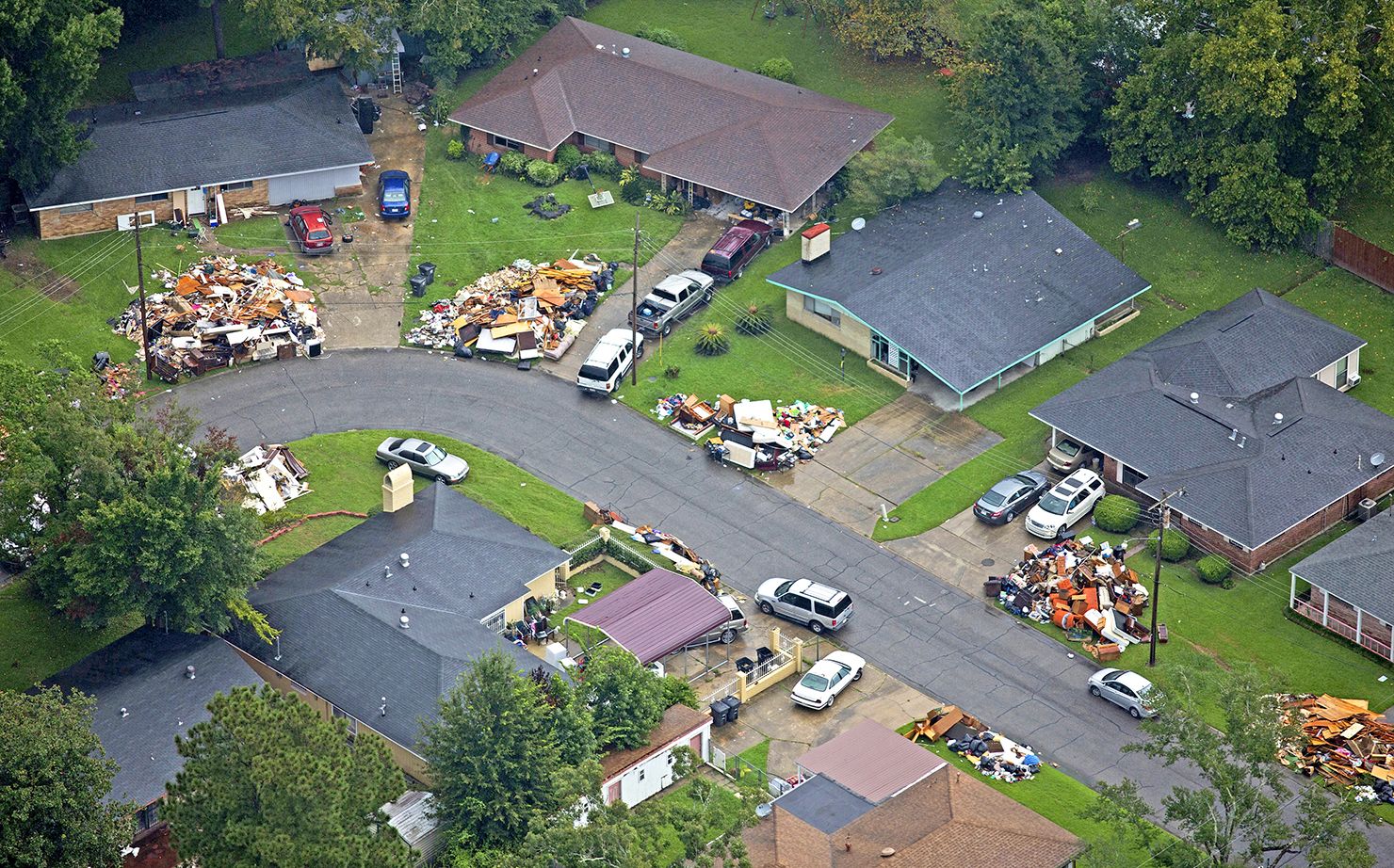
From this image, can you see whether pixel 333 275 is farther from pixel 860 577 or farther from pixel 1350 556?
pixel 1350 556

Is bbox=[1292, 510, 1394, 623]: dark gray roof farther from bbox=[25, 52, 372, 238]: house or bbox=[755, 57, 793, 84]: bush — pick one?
bbox=[25, 52, 372, 238]: house

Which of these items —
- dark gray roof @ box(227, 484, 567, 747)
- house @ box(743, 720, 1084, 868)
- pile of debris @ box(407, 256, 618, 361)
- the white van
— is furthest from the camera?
pile of debris @ box(407, 256, 618, 361)

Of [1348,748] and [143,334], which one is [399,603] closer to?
[143,334]

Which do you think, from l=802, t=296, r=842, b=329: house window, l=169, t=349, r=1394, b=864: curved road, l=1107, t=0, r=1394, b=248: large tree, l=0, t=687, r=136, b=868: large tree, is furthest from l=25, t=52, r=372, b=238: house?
l=1107, t=0, r=1394, b=248: large tree

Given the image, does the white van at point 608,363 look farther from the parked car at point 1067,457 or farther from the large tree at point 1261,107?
the large tree at point 1261,107

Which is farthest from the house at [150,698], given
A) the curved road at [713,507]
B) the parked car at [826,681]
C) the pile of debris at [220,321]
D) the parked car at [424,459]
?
the parked car at [826,681]

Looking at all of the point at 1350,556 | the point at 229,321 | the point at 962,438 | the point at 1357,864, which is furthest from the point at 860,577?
the point at 229,321
